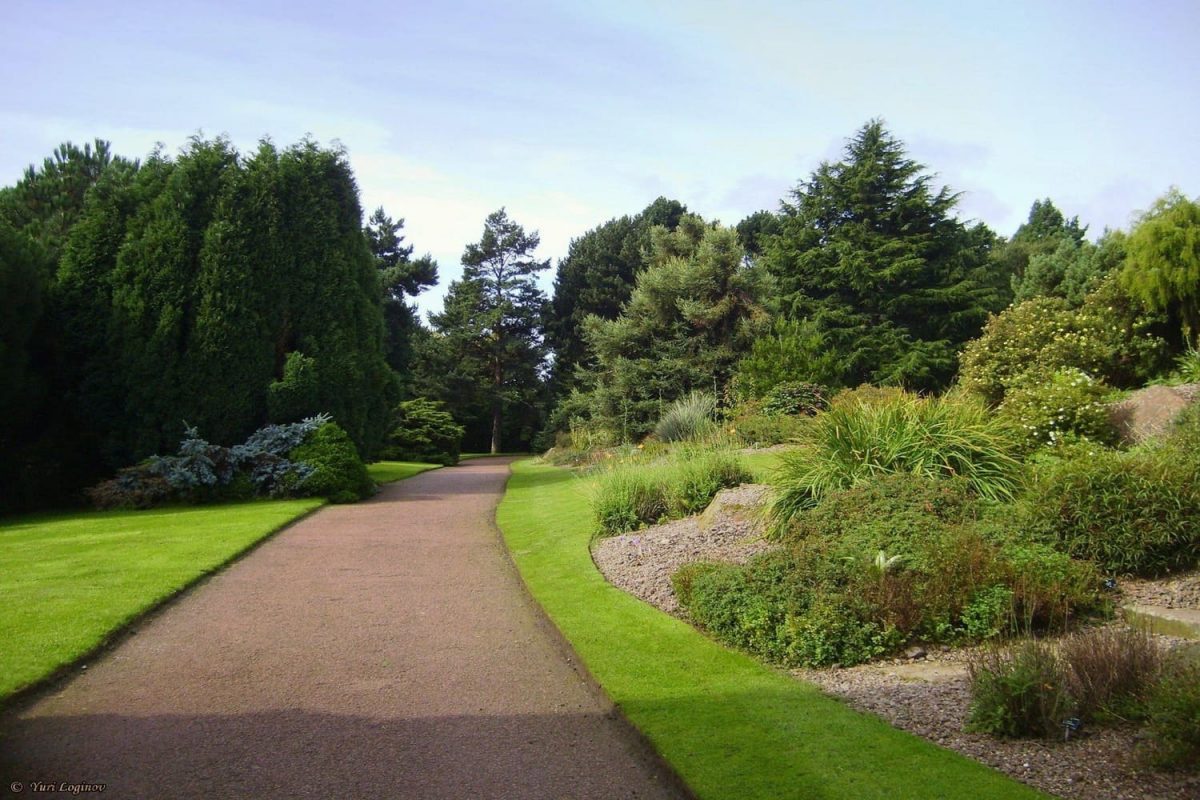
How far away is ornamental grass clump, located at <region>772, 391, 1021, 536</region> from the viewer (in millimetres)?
8773

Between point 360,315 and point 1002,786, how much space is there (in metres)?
18.8

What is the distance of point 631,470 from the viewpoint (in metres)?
12.5

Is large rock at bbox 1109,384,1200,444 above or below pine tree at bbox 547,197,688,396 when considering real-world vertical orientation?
below

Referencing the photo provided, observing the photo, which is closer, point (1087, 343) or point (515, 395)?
point (1087, 343)

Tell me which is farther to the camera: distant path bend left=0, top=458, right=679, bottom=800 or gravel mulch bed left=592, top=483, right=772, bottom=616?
gravel mulch bed left=592, top=483, right=772, bottom=616

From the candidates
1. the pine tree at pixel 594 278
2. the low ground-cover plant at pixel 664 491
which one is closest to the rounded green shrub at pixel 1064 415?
the low ground-cover plant at pixel 664 491

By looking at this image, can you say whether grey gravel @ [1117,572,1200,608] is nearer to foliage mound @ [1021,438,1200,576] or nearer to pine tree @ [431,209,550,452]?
foliage mound @ [1021,438,1200,576]

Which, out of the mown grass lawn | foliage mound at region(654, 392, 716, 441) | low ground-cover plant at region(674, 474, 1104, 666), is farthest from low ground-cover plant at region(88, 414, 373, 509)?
low ground-cover plant at region(674, 474, 1104, 666)

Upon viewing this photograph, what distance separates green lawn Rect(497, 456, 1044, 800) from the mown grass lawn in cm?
397

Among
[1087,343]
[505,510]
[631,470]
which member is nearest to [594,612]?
[631,470]

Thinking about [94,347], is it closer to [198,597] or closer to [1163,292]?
[198,597]

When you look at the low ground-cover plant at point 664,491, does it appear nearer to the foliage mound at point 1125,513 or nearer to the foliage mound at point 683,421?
the foliage mound at point 1125,513

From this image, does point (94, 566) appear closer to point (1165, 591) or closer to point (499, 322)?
point (1165, 591)

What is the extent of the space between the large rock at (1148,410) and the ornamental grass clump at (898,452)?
59.8 inches
